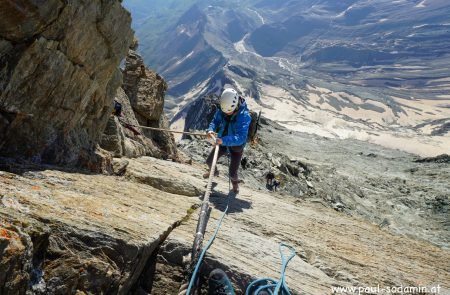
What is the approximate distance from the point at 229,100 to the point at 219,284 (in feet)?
14.3

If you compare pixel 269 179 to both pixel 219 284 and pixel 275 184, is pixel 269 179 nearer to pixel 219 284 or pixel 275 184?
pixel 275 184

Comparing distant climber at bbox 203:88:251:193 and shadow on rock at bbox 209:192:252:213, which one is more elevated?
distant climber at bbox 203:88:251:193

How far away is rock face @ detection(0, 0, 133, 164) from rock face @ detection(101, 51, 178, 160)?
16.0ft

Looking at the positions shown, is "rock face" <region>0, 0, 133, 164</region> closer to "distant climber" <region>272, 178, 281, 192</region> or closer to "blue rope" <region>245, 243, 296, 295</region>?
"blue rope" <region>245, 243, 296, 295</region>

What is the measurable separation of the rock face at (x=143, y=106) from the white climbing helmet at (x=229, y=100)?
586cm

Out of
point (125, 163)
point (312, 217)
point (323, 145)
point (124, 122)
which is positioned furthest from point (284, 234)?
point (323, 145)

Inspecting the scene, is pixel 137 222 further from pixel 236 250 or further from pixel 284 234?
pixel 284 234

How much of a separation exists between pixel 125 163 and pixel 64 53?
3474 millimetres

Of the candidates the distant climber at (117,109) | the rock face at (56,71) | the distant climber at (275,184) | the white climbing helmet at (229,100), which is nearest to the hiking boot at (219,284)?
the rock face at (56,71)

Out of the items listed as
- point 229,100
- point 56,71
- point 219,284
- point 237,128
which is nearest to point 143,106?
point 237,128

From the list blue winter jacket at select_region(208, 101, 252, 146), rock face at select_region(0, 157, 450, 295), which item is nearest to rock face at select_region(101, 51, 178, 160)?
rock face at select_region(0, 157, 450, 295)

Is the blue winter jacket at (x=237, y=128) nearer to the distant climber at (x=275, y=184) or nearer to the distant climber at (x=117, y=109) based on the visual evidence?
the distant climber at (x=117, y=109)

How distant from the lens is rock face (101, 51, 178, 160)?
47.3 feet

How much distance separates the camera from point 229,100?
8492mm
